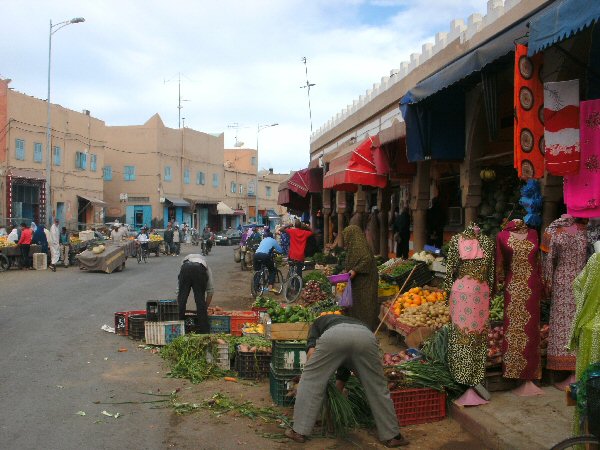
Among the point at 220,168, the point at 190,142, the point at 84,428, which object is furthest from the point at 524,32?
the point at 220,168

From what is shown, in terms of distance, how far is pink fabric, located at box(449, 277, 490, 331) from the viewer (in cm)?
570

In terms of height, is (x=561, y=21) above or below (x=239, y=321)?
above

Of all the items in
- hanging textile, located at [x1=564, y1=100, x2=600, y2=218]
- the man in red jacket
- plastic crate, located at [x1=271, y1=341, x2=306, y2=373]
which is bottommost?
plastic crate, located at [x1=271, y1=341, x2=306, y2=373]

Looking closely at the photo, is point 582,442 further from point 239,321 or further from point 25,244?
point 25,244

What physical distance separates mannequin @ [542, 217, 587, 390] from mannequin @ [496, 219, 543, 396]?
5.8 inches

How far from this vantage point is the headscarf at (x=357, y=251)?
8227mm

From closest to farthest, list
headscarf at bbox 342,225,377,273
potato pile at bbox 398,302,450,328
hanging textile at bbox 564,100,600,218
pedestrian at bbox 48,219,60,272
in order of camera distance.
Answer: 1. hanging textile at bbox 564,100,600,218
2. potato pile at bbox 398,302,450,328
3. headscarf at bbox 342,225,377,273
4. pedestrian at bbox 48,219,60,272

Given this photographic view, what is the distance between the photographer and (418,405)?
5.79m

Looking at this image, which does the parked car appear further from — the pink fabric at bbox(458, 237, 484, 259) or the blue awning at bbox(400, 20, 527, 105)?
the pink fabric at bbox(458, 237, 484, 259)

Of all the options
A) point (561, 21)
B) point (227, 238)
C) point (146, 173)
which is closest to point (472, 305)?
point (561, 21)

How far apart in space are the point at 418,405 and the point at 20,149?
107ft

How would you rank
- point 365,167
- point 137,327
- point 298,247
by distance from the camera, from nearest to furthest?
1. point 137,327
2. point 365,167
3. point 298,247

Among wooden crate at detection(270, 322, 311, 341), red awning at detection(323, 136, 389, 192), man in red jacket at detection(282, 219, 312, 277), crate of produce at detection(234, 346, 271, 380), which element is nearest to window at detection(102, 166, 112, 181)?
man in red jacket at detection(282, 219, 312, 277)

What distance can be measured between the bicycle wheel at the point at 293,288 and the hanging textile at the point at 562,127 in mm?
8784
